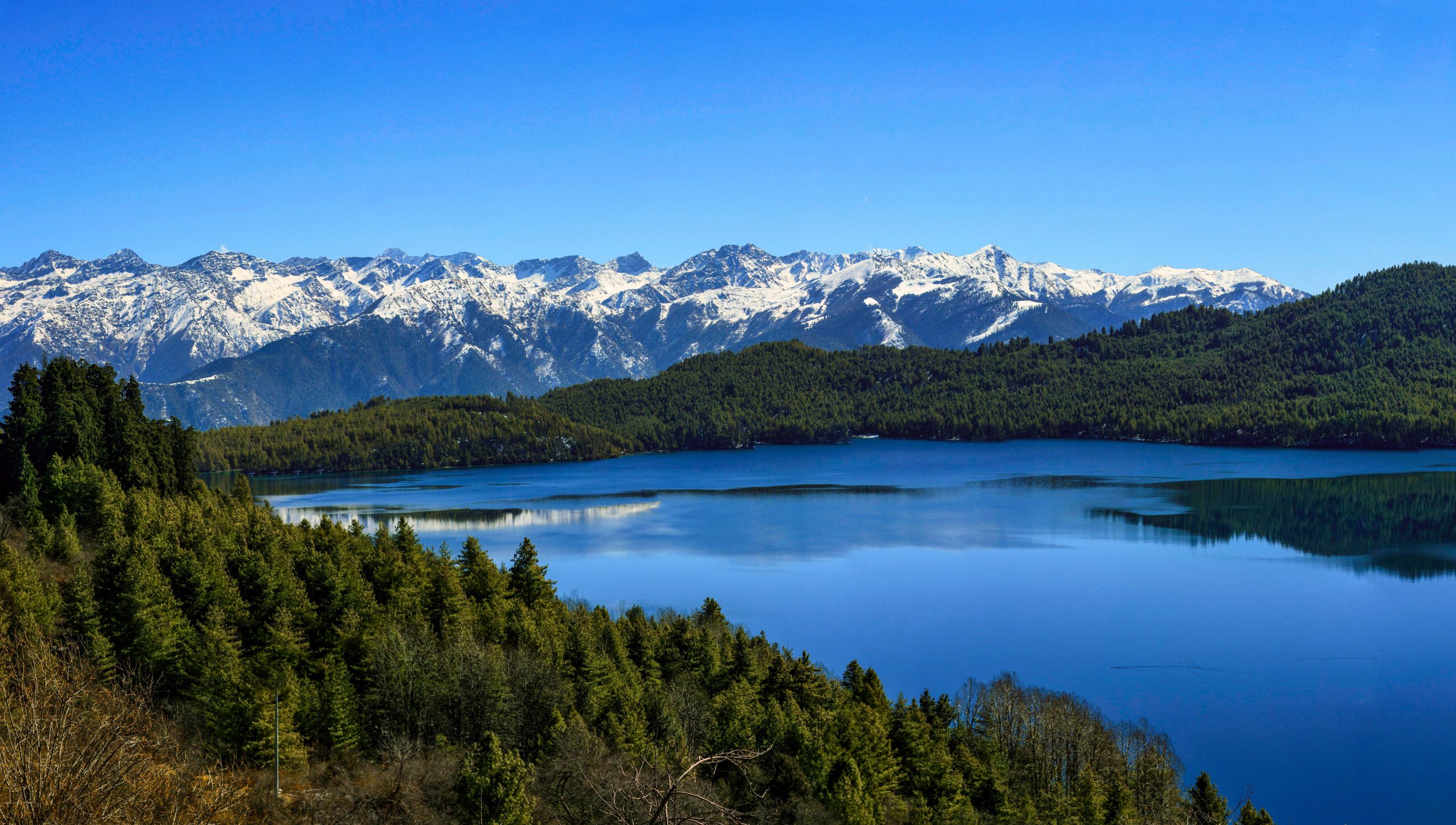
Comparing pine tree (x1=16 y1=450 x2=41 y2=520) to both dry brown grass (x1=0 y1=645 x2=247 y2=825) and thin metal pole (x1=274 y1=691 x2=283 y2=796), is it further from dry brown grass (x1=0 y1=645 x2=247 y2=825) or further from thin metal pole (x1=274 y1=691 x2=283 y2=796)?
dry brown grass (x1=0 y1=645 x2=247 y2=825)

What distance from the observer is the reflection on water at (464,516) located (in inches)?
4299

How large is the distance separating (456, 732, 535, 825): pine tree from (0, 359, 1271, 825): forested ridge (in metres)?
0.08

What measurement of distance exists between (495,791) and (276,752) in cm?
832

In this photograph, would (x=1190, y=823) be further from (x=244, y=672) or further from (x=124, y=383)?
(x=124, y=383)

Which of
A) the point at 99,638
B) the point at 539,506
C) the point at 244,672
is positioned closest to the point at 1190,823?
the point at 244,672

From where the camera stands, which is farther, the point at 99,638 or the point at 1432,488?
the point at 1432,488

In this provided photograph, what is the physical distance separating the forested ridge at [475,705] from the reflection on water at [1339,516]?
51.7m

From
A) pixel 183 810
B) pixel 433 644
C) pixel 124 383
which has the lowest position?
pixel 433 644

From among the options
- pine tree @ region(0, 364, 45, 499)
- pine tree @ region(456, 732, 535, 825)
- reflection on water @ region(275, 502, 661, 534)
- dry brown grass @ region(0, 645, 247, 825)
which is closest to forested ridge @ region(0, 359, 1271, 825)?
pine tree @ region(456, 732, 535, 825)

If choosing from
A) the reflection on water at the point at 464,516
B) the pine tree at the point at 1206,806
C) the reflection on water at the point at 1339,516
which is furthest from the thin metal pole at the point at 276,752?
the reflection on water at the point at 1339,516

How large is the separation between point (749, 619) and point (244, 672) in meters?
33.6

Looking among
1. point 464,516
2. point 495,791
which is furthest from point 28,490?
point 464,516

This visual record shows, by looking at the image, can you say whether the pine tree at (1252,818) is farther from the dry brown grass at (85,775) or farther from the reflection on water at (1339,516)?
the reflection on water at (1339,516)

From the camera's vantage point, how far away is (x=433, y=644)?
1777 inches
